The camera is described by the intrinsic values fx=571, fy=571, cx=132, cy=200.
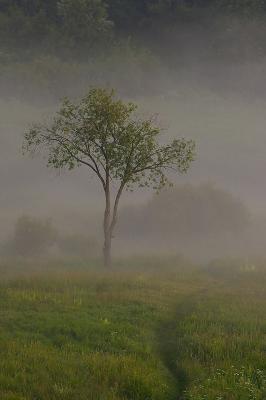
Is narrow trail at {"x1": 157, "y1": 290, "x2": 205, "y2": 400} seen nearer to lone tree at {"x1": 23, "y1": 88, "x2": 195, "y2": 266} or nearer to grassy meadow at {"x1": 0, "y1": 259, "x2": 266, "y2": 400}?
grassy meadow at {"x1": 0, "y1": 259, "x2": 266, "y2": 400}

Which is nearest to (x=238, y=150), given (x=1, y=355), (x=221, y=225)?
(x=221, y=225)

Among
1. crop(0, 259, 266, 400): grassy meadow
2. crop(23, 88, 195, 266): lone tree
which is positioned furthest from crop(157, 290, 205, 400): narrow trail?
crop(23, 88, 195, 266): lone tree

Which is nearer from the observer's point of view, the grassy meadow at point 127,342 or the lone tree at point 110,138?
the grassy meadow at point 127,342

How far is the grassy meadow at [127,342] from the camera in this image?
16062mm

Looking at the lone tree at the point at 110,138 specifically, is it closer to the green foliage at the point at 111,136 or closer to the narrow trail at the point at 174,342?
the green foliage at the point at 111,136

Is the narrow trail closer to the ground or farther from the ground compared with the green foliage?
closer to the ground

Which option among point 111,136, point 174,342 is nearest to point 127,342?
point 174,342

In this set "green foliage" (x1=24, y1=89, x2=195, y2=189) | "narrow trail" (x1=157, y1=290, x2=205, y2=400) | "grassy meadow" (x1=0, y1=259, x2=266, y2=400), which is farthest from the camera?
"green foliage" (x1=24, y1=89, x2=195, y2=189)

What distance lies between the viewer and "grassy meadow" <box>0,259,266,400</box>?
16.1 meters

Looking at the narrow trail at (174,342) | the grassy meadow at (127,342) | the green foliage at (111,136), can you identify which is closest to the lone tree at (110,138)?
the green foliage at (111,136)

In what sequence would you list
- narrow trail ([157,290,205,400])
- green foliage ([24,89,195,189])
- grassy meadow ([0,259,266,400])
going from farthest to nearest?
green foliage ([24,89,195,189]), narrow trail ([157,290,205,400]), grassy meadow ([0,259,266,400])

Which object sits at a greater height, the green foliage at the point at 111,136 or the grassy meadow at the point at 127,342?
the green foliage at the point at 111,136

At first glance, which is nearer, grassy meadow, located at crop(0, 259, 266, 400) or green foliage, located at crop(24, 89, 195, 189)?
grassy meadow, located at crop(0, 259, 266, 400)

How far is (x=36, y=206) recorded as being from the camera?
11931 centimetres
